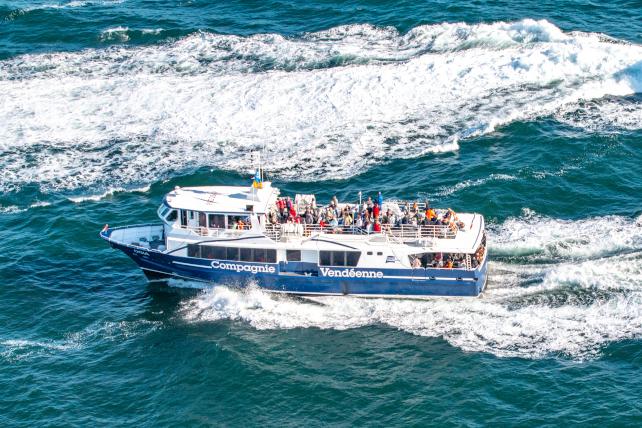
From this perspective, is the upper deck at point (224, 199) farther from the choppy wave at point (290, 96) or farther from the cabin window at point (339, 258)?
the choppy wave at point (290, 96)

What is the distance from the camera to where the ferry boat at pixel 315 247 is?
58875mm

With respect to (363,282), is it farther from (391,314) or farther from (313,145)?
(313,145)

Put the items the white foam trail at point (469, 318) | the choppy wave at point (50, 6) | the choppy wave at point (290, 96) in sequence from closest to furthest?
the white foam trail at point (469, 318), the choppy wave at point (290, 96), the choppy wave at point (50, 6)

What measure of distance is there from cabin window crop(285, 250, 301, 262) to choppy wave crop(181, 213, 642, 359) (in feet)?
8.29

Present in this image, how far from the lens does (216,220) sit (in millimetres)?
60312

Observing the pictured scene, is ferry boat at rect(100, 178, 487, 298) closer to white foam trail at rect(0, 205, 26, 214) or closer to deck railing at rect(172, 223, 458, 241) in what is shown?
deck railing at rect(172, 223, 458, 241)

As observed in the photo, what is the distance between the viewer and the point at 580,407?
49.2 m

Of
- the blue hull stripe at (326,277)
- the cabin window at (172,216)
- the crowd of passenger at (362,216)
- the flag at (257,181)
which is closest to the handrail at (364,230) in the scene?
the crowd of passenger at (362,216)

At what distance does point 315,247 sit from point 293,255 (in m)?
1.52

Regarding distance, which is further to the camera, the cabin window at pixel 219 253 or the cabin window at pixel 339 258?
the cabin window at pixel 219 253

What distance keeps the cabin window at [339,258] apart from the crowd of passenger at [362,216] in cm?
158

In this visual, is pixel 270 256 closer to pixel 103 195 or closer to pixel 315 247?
pixel 315 247

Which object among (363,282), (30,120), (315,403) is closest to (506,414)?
(315,403)

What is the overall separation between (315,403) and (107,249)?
22960mm
